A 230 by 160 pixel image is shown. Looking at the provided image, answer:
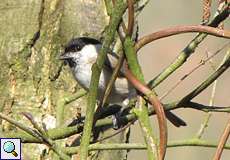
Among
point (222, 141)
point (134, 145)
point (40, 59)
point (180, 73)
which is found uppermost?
point (180, 73)

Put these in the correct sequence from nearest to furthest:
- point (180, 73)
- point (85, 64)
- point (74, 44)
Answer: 1. point (74, 44)
2. point (85, 64)
3. point (180, 73)

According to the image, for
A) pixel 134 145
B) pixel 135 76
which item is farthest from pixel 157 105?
pixel 134 145

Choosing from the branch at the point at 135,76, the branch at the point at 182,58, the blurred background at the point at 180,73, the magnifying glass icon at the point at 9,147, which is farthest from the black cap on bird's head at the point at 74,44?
the blurred background at the point at 180,73

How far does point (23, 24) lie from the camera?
1782 millimetres

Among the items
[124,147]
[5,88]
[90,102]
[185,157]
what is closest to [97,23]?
[5,88]

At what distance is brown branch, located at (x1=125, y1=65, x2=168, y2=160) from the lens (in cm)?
76

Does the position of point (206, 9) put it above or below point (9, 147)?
above

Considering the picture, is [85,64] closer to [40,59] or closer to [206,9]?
[40,59]

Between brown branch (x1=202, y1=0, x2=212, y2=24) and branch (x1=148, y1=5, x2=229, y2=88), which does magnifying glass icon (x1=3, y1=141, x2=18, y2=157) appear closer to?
branch (x1=148, y1=5, x2=229, y2=88)

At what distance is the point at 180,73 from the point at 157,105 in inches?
178

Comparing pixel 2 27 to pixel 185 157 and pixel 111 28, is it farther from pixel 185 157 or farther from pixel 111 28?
pixel 185 157

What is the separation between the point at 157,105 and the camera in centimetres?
79

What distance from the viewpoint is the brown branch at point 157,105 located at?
2.49 feet

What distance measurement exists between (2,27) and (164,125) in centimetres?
109
